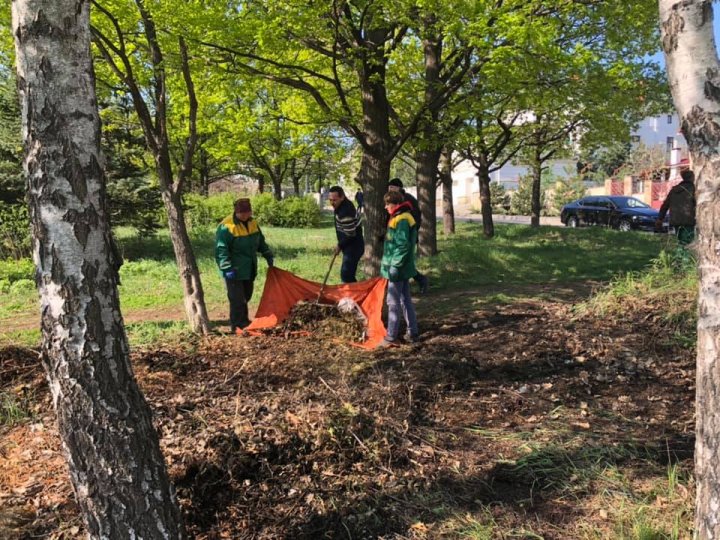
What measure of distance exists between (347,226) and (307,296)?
1413 mm

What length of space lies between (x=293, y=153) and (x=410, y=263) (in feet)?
56.9

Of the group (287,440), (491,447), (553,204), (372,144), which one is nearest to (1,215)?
(372,144)

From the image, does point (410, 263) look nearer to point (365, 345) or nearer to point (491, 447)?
point (365, 345)

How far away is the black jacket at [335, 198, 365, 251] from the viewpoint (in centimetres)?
786

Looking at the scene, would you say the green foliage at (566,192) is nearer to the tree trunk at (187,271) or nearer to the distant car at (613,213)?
the distant car at (613,213)

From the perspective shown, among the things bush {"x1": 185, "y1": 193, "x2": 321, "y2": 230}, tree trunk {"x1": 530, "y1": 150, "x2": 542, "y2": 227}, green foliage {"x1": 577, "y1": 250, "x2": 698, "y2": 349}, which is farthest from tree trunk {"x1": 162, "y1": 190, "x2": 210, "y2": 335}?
bush {"x1": 185, "y1": 193, "x2": 321, "y2": 230}

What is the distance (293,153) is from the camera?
22.5m

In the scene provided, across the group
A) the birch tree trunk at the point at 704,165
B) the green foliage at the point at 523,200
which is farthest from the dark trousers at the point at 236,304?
the green foliage at the point at 523,200

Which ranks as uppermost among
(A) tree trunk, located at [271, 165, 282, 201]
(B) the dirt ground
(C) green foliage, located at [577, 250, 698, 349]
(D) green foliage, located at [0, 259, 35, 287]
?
(A) tree trunk, located at [271, 165, 282, 201]

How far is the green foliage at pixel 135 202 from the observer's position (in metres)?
13.4

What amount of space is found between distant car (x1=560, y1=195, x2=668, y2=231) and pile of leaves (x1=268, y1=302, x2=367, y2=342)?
19.9 metres

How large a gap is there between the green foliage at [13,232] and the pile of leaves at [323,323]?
8868 millimetres

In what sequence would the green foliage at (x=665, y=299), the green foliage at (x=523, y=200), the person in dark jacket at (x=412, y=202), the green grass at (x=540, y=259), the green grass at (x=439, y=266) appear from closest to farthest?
1. the green foliage at (x=665, y=299)
2. the person in dark jacket at (x=412, y=202)
3. the green grass at (x=439, y=266)
4. the green grass at (x=540, y=259)
5. the green foliage at (x=523, y=200)

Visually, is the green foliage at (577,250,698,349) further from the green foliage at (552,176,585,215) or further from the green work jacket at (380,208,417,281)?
the green foliage at (552,176,585,215)
